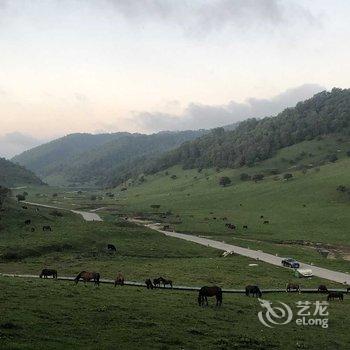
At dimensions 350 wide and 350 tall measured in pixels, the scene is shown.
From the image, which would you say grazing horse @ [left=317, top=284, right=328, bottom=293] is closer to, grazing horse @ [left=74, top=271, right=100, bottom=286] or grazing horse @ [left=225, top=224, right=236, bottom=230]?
grazing horse @ [left=74, top=271, right=100, bottom=286]

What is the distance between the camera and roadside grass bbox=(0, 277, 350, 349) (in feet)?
76.0

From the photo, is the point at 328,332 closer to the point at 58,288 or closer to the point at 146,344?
the point at 146,344

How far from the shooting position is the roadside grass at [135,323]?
76.0ft

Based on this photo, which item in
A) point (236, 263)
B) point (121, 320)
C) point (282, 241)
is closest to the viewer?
point (121, 320)

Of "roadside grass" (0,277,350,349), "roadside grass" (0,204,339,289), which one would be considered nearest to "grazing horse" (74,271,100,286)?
"roadside grass" (0,277,350,349)

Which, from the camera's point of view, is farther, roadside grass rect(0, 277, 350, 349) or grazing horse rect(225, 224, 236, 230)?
grazing horse rect(225, 224, 236, 230)

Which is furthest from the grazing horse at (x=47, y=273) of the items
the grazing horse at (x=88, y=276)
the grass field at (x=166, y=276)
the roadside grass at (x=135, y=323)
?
the roadside grass at (x=135, y=323)

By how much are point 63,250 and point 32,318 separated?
4408cm

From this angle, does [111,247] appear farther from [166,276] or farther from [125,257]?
[166,276]

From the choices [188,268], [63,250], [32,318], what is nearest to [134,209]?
[63,250]

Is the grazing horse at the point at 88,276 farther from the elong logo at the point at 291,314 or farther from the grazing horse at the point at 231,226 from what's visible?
the grazing horse at the point at 231,226

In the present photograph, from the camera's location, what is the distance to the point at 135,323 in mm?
27453

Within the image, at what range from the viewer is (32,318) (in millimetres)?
25688

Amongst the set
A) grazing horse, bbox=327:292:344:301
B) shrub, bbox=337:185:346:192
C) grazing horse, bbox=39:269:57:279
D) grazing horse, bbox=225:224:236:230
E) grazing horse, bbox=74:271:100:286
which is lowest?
grazing horse, bbox=327:292:344:301
